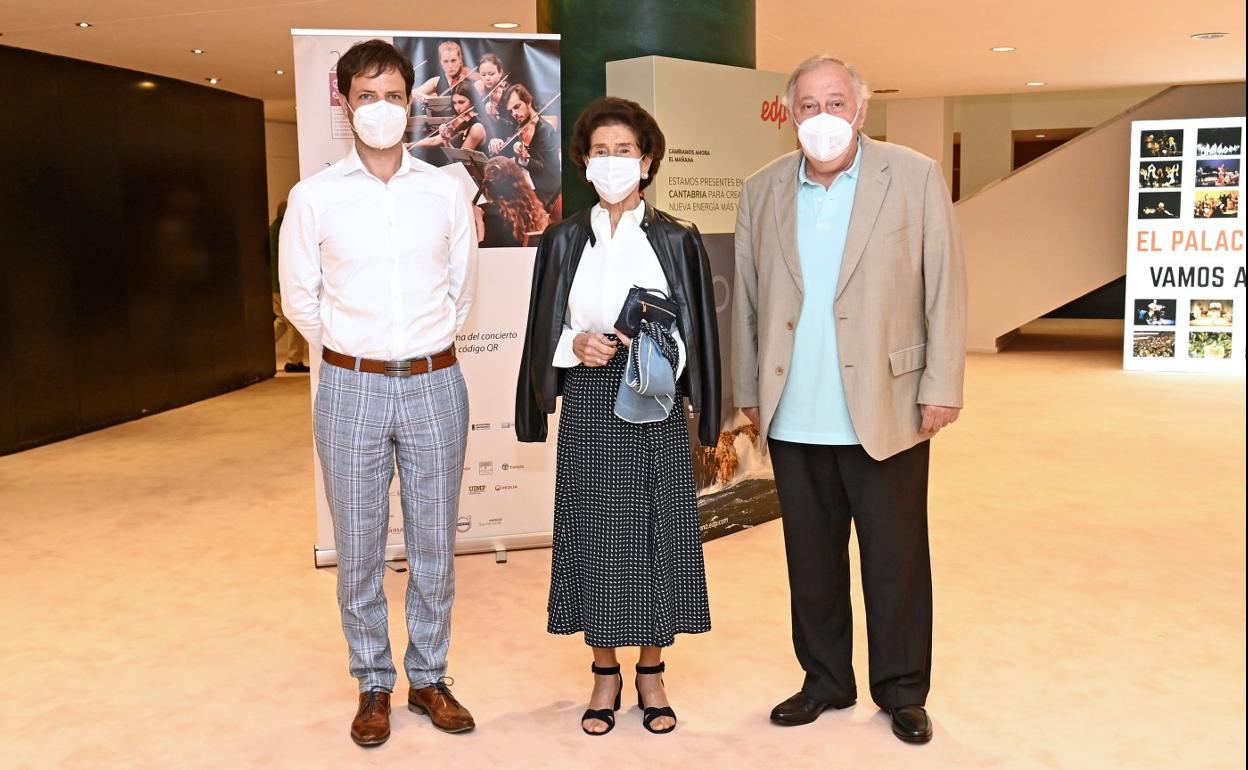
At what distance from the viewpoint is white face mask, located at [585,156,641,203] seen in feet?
9.82

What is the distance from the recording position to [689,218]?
4.90 metres

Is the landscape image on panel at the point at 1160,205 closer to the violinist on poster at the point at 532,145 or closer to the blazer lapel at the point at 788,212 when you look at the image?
the violinist on poster at the point at 532,145

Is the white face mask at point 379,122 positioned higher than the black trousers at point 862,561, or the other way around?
the white face mask at point 379,122

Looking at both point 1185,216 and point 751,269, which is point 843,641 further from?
point 1185,216

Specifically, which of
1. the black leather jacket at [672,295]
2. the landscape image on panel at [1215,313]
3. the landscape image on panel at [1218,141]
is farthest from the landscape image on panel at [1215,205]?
the black leather jacket at [672,295]

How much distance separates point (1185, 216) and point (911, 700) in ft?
31.4

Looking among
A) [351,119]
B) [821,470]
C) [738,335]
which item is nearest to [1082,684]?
[821,470]

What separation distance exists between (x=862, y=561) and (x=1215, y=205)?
9.60 m

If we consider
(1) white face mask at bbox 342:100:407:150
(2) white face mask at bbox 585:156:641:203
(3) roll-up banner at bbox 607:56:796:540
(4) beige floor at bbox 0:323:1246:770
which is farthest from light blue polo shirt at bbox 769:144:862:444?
(3) roll-up banner at bbox 607:56:796:540

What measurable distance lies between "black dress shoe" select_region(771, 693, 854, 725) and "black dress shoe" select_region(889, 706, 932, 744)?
0.61 ft

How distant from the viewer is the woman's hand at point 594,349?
2967 millimetres

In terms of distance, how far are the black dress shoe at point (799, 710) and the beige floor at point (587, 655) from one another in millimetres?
36

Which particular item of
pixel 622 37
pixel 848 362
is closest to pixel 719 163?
pixel 622 37

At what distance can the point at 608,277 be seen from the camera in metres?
3.05
